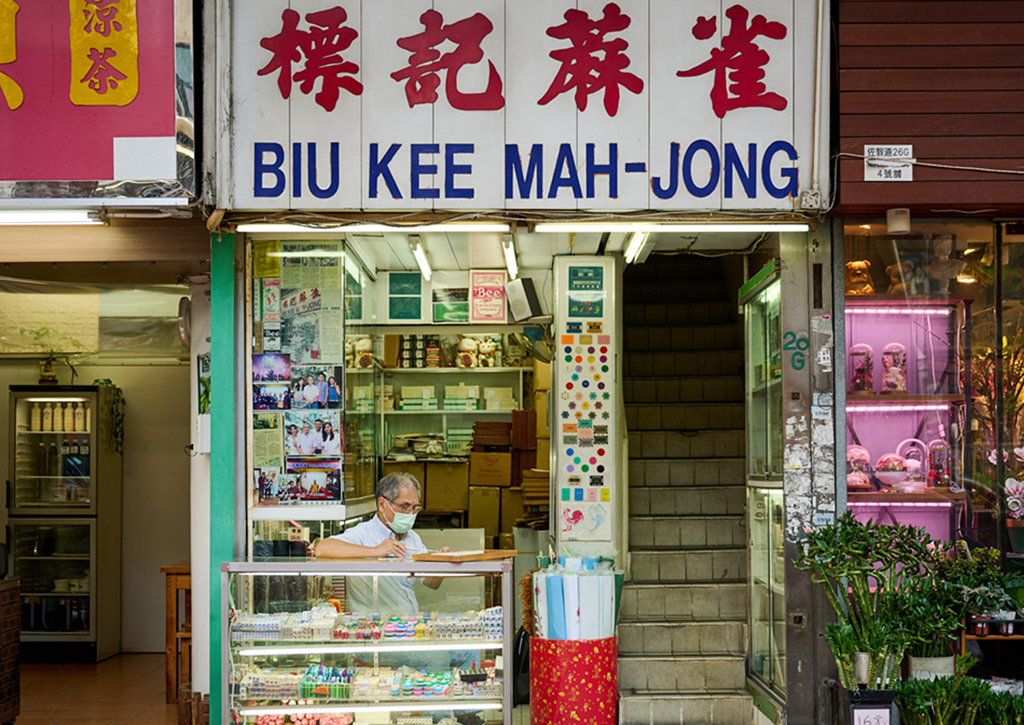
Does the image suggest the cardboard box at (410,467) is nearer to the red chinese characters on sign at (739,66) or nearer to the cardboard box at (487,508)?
the cardboard box at (487,508)

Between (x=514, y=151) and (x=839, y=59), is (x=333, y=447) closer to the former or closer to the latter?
(x=514, y=151)

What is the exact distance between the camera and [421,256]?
7.19 metres

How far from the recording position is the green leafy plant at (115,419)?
9.39 metres

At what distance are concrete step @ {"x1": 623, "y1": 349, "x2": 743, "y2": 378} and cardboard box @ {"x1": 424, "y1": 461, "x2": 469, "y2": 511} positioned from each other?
1.82 metres

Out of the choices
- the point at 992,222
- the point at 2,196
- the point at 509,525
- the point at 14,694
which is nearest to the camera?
the point at 2,196

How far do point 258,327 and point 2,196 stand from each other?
59.4 inches

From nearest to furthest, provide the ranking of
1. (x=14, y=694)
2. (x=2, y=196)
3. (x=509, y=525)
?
(x=2, y=196), (x=14, y=694), (x=509, y=525)

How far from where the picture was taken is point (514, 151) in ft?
17.6

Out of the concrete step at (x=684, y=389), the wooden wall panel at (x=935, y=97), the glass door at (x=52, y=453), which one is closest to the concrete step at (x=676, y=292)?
the concrete step at (x=684, y=389)

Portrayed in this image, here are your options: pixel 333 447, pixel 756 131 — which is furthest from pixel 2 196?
pixel 756 131

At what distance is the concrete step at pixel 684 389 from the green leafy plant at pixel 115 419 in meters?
4.92

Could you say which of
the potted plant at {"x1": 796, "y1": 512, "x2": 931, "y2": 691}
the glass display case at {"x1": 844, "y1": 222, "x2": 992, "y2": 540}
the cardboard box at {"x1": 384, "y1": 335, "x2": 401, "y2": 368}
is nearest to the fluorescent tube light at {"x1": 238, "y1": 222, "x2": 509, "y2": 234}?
the glass display case at {"x1": 844, "y1": 222, "x2": 992, "y2": 540}

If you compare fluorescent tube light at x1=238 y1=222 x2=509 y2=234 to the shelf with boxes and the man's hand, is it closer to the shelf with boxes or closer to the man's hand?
the man's hand

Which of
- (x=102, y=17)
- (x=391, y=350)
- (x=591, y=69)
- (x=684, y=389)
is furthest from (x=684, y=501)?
(x=102, y=17)
